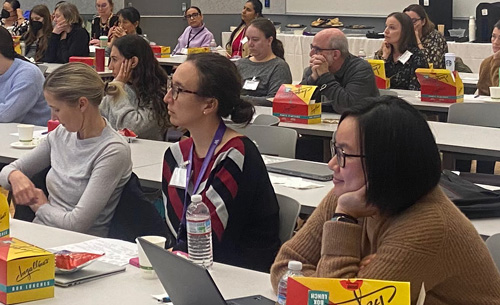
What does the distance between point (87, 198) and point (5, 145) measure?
1376 millimetres

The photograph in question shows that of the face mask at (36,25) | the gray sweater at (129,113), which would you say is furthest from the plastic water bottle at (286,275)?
the face mask at (36,25)

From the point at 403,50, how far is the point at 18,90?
10.3 feet

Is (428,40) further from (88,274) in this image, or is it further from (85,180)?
(88,274)

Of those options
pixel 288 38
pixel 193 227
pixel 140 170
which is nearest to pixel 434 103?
pixel 140 170

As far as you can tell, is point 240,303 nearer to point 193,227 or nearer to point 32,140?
point 193,227

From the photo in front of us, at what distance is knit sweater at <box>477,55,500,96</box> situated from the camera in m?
6.52

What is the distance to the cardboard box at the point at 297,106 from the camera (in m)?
5.16

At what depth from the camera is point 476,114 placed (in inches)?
200

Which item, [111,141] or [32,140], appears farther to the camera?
[32,140]

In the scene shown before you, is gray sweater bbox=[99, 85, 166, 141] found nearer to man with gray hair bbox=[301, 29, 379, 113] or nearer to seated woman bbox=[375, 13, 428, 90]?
man with gray hair bbox=[301, 29, 379, 113]

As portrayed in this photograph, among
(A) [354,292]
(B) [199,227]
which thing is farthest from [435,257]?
(B) [199,227]

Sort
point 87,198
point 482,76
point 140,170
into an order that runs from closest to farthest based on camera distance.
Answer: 1. point 87,198
2. point 140,170
3. point 482,76

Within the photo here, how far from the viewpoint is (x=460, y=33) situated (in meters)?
11.3

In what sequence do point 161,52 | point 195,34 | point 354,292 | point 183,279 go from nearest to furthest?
1. point 354,292
2. point 183,279
3. point 161,52
4. point 195,34
